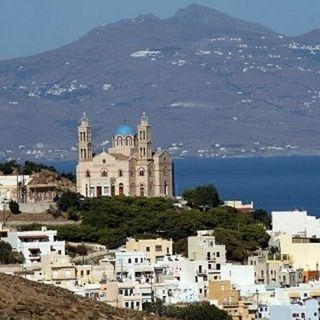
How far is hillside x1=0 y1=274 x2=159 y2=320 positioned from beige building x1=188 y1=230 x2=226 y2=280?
873 inches

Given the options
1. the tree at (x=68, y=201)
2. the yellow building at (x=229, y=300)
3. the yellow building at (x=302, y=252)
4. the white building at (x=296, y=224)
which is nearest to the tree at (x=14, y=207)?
the tree at (x=68, y=201)

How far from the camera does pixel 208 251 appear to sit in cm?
4003

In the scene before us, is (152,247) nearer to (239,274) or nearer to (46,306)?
(239,274)

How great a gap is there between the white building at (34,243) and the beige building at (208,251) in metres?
2.67

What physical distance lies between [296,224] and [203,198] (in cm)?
352

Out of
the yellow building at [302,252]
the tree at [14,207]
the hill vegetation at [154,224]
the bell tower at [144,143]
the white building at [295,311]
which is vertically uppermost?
the bell tower at [144,143]

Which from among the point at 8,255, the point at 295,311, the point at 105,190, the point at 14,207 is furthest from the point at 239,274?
the point at 105,190

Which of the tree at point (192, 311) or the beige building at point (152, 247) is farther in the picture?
the beige building at point (152, 247)

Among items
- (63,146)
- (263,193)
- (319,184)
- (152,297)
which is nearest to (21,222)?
(152,297)

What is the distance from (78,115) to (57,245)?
5912 inches

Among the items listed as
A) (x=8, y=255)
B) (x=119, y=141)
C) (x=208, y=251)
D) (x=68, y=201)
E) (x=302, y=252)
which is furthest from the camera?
(x=119, y=141)

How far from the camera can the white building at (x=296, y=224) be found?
45.7 m

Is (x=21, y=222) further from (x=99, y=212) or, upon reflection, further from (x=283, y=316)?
(x=283, y=316)

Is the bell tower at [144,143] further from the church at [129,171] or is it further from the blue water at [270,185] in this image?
the blue water at [270,185]
